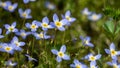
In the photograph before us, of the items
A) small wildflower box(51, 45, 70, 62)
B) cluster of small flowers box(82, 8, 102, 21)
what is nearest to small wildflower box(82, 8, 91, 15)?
cluster of small flowers box(82, 8, 102, 21)

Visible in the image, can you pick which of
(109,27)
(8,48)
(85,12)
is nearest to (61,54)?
A: (8,48)

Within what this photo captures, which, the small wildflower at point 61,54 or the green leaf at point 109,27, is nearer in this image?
the small wildflower at point 61,54

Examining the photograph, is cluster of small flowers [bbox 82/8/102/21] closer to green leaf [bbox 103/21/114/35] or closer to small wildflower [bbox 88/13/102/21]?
small wildflower [bbox 88/13/102/21]

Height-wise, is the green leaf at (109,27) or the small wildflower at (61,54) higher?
the green leaf at (109,27)

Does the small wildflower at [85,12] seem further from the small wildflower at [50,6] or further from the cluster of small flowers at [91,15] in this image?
the small wildflower at [50,6]

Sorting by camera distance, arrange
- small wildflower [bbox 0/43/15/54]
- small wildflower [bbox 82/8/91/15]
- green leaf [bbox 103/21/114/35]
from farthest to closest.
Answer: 1. small wildflower [bbox 82/8/91/15]
2. green leaf [bbox 103/21/114/35]
3. small wildflower [bbox 0/43/15/54]

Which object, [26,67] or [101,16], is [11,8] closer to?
[26,67]

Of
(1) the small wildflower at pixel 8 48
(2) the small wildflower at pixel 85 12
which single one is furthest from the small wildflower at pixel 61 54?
(2) the small wildflower at pixel 85 12

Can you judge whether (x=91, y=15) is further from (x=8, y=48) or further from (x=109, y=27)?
(x=8, y=48)

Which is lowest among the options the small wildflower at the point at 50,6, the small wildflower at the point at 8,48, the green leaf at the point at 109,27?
the small wildflower at the point at 8,48

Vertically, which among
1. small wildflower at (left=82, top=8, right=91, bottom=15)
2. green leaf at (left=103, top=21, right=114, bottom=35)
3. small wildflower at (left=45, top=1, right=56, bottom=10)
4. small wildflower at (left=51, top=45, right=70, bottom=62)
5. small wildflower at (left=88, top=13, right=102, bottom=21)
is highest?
small wildflower at (left=45, top=1, right=56, bottom=10)

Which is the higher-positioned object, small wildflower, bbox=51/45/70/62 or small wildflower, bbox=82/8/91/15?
small wildflower, bbox=82/8/91/15
